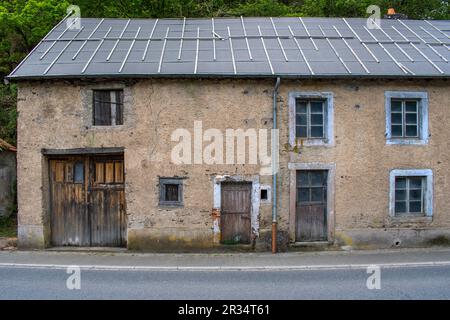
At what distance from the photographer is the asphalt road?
764 cm

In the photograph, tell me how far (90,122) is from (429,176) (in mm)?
10329

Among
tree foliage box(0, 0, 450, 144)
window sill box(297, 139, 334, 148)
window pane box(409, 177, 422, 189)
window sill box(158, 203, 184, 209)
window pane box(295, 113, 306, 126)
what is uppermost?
tree foliage box(0, 0, 450, 144)

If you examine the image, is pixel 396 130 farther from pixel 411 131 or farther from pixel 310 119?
pixel 310 119

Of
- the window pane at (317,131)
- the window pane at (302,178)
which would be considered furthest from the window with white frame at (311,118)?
the window pane at (302,178)

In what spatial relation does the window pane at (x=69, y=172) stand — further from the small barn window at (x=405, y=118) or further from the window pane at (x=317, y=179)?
the small barn window at (x=405, y=118)

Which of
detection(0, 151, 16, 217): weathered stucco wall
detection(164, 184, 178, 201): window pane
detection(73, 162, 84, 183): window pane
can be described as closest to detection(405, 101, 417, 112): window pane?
detection(164, 184, 178, 201): window pane

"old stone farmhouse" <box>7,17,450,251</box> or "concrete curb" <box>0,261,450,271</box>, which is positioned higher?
"old stone farmhouse" <box>7,17,450,251</box>

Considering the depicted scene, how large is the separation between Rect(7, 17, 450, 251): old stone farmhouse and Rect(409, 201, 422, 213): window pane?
3 cm

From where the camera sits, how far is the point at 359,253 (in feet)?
37.9

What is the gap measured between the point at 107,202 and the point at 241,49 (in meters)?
6.47

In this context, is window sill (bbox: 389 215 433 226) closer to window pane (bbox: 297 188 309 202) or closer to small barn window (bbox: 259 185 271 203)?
window pane (bbox: 297 188 309 202)

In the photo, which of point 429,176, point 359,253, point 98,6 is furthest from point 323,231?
point 98,6

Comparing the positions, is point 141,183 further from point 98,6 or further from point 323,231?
point 98,6

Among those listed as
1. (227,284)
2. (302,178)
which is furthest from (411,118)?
(227,284)
